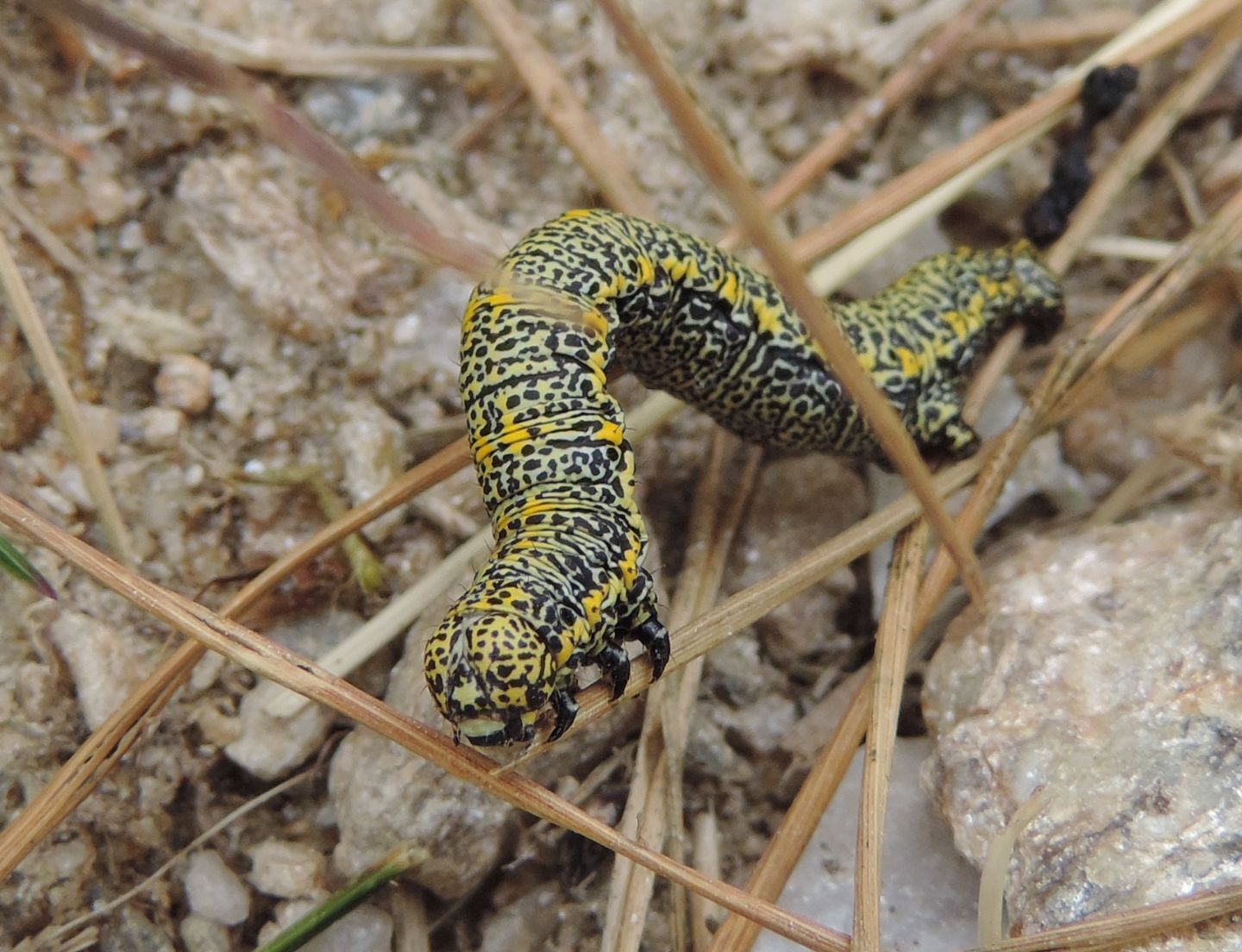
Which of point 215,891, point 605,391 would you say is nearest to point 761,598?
point 605,391

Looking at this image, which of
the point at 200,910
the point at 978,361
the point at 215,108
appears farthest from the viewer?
the point at 978,361

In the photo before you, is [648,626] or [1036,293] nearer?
[648,626]

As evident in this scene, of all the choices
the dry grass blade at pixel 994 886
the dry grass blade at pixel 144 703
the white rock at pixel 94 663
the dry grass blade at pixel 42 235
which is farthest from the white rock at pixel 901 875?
the dry grass blade at pixel 42 235

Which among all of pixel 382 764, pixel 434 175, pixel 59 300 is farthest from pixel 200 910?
pixel 434 175

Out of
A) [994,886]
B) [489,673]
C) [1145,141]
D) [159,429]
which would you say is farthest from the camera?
[1145,141]

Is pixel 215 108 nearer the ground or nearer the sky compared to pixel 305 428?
nearer the sky

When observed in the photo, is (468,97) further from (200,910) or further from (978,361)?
(200,910)

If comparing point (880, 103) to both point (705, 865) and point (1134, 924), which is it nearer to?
point (705, 865)
